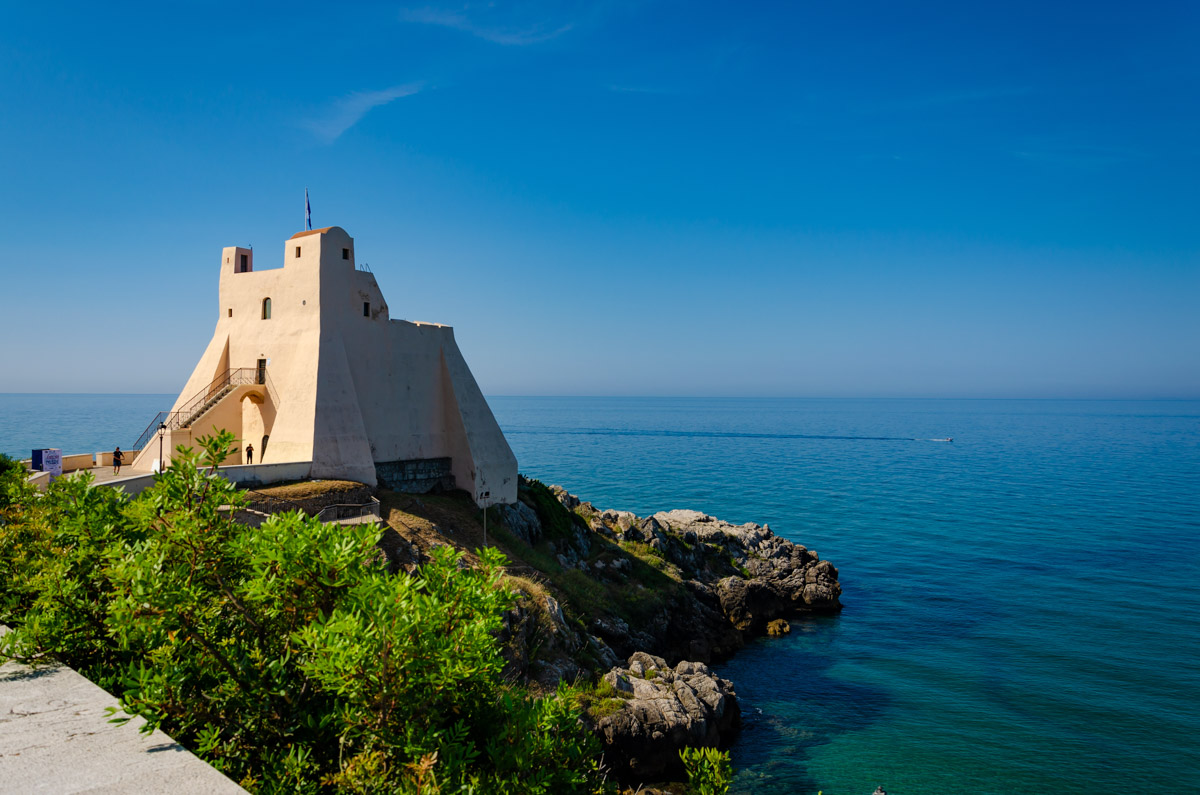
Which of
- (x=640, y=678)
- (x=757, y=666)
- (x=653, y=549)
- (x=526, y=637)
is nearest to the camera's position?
(x=526, y=637)

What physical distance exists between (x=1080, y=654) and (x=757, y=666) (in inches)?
707

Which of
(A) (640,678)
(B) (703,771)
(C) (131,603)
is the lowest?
(A) (640,678)

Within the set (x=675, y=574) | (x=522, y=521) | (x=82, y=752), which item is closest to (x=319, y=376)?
(x=522, y=521)

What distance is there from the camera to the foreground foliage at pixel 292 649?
25.4ft

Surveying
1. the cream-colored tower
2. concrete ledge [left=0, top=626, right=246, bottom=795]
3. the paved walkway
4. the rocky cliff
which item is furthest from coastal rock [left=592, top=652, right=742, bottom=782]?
the paved walkway

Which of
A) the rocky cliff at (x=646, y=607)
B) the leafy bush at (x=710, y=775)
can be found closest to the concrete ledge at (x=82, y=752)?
the leafy bush at (x=710, y=775)

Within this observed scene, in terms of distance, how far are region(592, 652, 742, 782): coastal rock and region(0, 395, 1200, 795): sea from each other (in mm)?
1820

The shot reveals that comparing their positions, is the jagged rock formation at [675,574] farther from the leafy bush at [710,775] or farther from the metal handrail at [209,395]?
the leafy bush at [710,775]

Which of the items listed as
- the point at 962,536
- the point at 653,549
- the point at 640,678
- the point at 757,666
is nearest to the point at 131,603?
the point at 640,678

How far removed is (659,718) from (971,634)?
1020 inches

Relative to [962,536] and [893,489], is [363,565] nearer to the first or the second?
[962,536]

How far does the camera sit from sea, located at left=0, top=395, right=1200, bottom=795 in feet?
93.8

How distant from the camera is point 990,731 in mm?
31047

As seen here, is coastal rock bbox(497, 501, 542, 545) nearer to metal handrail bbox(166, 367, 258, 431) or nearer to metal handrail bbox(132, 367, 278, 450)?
metal handrail bbox(132, 367, 278, 450)
